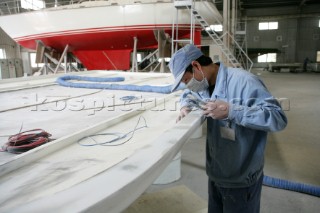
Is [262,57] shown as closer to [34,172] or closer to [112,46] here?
[112,46]

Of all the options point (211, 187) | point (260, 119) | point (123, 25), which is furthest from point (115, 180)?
point (123, 25)

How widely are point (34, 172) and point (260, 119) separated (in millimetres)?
1012

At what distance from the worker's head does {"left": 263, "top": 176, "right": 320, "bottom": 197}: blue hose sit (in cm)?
199

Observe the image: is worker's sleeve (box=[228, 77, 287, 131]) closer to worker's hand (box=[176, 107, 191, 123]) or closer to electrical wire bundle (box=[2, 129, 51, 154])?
worker's hand (box=[176, 107, 191, 123])

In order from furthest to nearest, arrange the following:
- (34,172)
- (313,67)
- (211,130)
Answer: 1. (313,67)
2. (211,130)
3. (34,172)

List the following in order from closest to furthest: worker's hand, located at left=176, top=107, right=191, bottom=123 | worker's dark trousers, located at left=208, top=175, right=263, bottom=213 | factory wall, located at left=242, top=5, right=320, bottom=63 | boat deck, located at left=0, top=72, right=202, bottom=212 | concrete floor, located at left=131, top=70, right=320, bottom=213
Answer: boat deck, located at left=0, top=72, right=202, bottom=212, worker's dark trousers, located at left=208, top=175, right=263, bottom=213, worker's hand, located at left=176, top=107, right=191, bottom=123, concrete floor, located at left=131, top=70, right=320, bottom=213, factory wall, located at left=242, top=5, right=320, bottom=63

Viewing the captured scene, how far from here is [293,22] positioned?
2164 cm

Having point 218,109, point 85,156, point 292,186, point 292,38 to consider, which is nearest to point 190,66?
point 218,109

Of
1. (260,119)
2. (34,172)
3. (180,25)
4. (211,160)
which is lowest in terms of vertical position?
(211,160)

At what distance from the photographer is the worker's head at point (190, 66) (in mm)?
1435

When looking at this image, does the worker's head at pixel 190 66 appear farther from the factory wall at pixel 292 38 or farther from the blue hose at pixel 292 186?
the factory wall at pixel 292 38

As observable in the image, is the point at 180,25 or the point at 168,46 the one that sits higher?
the point at 180,25

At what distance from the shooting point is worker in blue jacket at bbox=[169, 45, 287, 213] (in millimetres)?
1242

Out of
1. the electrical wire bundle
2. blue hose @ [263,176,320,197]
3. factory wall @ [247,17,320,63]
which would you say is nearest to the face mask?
the electrical wire bundle
